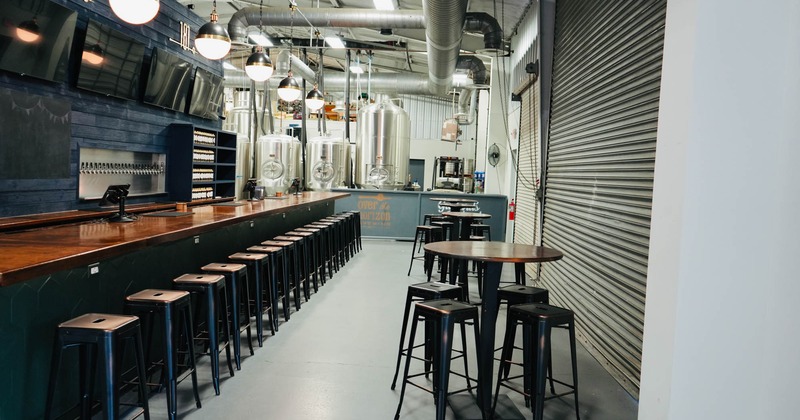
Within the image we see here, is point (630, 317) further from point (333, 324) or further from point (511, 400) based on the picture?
point (333, 324)

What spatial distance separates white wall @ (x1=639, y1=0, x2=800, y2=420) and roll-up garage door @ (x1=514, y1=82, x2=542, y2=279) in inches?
177

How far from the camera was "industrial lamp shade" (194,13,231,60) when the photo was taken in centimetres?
459

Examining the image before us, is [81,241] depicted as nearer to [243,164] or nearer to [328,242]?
[328,242]

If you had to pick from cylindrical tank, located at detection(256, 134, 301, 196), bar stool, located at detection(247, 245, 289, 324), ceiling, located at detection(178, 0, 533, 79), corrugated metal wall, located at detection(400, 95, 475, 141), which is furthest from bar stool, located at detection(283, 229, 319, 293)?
corrugated metal wall, located at detection(400, 95, 475, 141)

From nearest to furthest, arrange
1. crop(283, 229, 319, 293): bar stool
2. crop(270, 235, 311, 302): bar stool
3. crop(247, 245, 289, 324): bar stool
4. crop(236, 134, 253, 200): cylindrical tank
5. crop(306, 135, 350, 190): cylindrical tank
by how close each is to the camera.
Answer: crop(247, 245, 289, 324): bar stool, crop(270, 235, 311, 302): bar stool, crop(283, 229, 319, 293): bar stool, crop(306, 135, 350, 190): cylindrical tank, crop(236, 134, 253, 200): cylindrical tank

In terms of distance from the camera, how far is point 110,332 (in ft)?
6.86

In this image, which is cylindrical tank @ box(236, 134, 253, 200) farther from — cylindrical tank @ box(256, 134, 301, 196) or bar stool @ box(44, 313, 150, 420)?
bar stool @ box(44, 313, 150, 420)

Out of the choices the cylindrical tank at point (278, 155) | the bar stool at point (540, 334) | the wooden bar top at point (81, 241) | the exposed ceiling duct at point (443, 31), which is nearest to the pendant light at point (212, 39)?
the wooden bar top at point (81, 241)

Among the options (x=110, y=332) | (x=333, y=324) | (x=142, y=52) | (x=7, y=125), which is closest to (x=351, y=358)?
(x=333, y=324)

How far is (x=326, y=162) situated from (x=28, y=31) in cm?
673

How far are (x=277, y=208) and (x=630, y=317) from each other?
3366mm

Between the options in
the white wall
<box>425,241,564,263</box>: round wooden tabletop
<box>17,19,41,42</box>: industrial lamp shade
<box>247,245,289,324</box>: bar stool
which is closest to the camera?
the white wall

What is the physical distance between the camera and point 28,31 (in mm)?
4117

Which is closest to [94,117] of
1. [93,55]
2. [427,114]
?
[93,55]
